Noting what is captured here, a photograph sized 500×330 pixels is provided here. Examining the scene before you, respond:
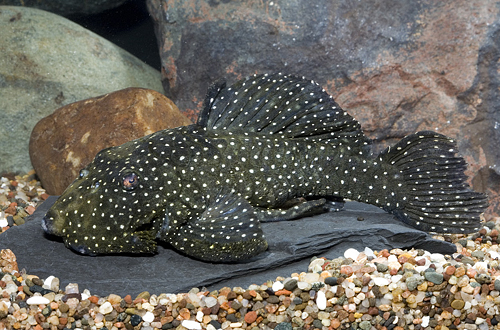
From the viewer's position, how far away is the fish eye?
11.1ft

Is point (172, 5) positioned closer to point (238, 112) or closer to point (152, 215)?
point (238, 112)

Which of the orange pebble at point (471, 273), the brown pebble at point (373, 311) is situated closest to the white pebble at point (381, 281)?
the brown pebble at point (373, 311)

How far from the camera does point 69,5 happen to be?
6055 millimetres

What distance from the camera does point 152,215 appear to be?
341 centimetres

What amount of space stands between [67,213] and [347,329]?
1958 mm

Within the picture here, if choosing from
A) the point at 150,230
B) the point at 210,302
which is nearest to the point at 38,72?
the point at 150,230

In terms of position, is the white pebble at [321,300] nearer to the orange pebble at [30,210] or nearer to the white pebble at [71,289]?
the white pebble at [71,289]

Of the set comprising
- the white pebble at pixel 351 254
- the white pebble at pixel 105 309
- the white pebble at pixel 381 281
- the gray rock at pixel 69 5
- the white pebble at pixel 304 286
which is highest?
the gray rock at pixel 69 5

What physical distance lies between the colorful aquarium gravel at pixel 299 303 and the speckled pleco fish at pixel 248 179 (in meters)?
0.34

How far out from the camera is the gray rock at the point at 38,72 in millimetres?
5414

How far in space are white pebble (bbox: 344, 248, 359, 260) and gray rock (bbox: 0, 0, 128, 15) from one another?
4.02 metres

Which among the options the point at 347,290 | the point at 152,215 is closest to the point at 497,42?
the point at 347,290

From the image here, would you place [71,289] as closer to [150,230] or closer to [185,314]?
[150,230]

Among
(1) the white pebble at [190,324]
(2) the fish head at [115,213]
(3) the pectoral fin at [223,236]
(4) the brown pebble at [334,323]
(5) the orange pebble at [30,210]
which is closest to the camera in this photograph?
(1) the white pebble at [190,324]
